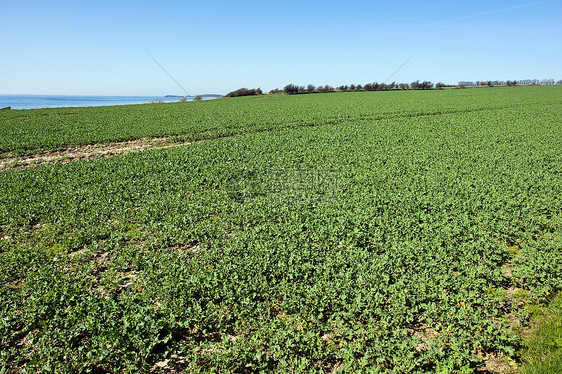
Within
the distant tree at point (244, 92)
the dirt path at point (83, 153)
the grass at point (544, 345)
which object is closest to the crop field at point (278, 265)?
the grass at point (544, 345)

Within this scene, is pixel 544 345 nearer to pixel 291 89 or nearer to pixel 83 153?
pixel 83 153

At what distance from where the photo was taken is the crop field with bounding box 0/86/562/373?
4.62m

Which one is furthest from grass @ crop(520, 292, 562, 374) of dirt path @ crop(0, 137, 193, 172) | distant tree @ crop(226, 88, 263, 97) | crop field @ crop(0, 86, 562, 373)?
distant tree @ crop(226, 88, 263, 97)

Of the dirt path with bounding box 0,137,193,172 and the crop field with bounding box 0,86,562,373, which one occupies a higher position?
the dirt path with bounding box 0,137,193,172

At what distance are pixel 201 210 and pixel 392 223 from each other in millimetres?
5649

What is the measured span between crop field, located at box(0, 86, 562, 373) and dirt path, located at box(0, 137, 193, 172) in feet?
8.93

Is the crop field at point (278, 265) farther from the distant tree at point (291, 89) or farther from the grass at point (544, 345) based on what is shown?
the distant tree at point (291, 89)

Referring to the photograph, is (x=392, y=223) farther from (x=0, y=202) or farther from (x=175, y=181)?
(x=0, y=202)

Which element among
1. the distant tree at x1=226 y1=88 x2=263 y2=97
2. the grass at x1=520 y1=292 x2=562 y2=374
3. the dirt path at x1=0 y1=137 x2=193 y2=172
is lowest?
the grass at x1=520 y1=292 x2=562 y2=374

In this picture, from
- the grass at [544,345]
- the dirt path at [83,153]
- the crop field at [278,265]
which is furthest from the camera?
the dirt path at [83,153]

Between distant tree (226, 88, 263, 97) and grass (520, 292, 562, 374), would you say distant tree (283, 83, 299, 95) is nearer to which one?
distant tree (226, 88, 263, 97)

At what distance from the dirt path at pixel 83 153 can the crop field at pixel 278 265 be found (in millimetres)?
2722

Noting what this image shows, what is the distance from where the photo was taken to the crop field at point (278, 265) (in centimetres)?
462

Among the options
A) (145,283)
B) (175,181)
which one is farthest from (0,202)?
(145,283)
